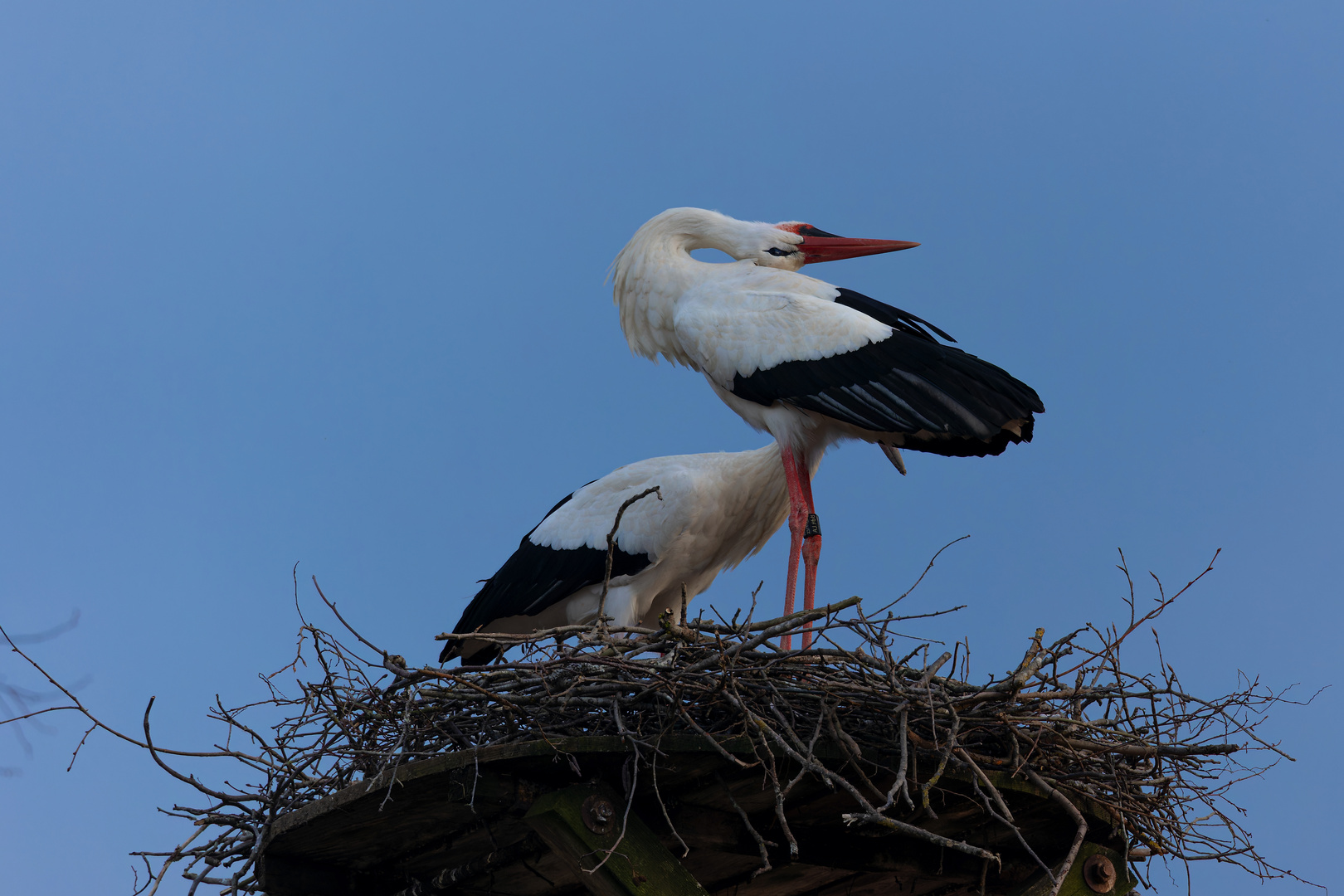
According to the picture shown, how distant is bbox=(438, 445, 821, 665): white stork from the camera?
5.11m

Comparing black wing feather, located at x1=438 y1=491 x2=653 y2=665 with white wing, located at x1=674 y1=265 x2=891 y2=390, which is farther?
black wing feather, located at x1=438 y1=491 x2=653 y2=665

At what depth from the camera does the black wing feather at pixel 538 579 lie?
5.15 meters

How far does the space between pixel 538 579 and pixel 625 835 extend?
219 cm

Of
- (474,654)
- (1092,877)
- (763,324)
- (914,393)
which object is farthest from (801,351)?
(1092,877)

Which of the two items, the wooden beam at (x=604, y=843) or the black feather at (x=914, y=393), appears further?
the black feather at (x=914, y=393)

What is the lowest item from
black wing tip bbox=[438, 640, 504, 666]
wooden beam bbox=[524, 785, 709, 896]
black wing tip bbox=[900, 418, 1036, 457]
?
wooden beam bbox=[524, 785, 709, 896]

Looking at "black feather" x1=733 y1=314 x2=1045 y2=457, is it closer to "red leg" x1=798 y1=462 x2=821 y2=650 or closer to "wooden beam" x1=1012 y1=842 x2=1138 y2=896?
"red leg" x1=798 y1=462 x2=821 y2=650

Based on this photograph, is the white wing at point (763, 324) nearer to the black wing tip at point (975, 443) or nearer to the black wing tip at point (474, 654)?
the black wing tip at point (975, 443)

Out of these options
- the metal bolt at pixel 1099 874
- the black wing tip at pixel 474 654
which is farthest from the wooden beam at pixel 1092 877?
the black wing tip at pixel 474 654

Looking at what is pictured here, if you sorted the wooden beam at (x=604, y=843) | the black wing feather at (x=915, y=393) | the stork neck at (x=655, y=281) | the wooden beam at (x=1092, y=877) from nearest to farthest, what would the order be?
1. the wooden beam at (x=604, y=843)
2. the wooden beam at (x=1092, y=877)
3. the black wing feather at (x=915, y=393)
4. the stork neck at (x=655, y=281)

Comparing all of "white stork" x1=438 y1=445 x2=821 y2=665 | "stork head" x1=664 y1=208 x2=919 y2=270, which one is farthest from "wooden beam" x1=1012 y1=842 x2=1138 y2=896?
"stork head" x1=664 y1=208 x2=919 y2=270

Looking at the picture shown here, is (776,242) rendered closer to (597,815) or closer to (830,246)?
(830,246)

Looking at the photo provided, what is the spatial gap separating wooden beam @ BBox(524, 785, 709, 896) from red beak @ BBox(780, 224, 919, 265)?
319 cm

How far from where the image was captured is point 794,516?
5.03m
